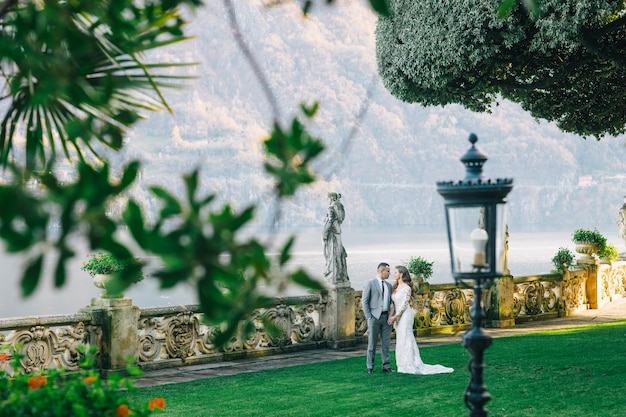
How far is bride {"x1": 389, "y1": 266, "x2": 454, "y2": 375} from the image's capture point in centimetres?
1342

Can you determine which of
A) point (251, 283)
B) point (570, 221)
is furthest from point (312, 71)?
point (251, 283)

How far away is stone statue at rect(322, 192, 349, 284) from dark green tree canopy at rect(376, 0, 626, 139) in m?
2.29

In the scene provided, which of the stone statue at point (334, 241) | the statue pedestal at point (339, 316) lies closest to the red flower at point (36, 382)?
the stone statue at point (334, 241)

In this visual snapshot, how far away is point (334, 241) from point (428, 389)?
481 centimetres

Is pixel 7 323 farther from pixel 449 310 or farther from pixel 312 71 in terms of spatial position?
pixel 312 71

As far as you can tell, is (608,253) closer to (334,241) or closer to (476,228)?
(334,241)

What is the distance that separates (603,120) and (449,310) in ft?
15.1

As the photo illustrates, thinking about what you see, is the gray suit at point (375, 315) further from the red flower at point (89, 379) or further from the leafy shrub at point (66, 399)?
the red flower at point (89, 379)

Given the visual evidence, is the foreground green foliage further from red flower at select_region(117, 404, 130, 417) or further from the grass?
the grass

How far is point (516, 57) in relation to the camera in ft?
49.9

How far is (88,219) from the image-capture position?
239 cm

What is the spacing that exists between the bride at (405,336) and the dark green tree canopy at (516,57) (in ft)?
12.4

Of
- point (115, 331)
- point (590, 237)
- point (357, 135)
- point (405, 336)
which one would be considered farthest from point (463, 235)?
point (357, 135)

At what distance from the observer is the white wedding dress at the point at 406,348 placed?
531 inches
